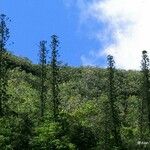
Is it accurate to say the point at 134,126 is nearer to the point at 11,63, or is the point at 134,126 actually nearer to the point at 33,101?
the point at 33,101

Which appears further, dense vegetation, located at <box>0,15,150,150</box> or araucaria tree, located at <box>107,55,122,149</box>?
araucaria tree, located at <box>107,55,122,149</box>

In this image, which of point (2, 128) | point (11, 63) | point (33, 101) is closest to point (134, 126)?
point (33, 101)

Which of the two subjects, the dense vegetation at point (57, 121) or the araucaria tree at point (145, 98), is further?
the araucaria tree at point (145, 98)

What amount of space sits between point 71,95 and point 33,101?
37.4 meters

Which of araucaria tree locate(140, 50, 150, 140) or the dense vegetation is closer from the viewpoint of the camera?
the dense vegetation

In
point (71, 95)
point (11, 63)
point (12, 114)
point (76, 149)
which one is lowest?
point (76, 149)

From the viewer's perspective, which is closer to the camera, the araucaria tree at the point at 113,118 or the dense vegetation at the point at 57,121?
the dense vegetation at the point at 57,121

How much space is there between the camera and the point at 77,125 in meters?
88.1

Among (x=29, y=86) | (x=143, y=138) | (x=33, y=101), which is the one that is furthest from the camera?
(x=29, y=86)

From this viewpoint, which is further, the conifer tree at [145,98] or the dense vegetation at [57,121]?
the conifer tree at [145,98]

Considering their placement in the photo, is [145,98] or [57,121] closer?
[57,121]

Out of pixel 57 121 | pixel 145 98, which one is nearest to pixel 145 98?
pixel 145 98

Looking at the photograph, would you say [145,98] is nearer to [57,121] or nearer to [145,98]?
[145,98]

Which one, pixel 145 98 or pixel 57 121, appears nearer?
pixel 57 121
